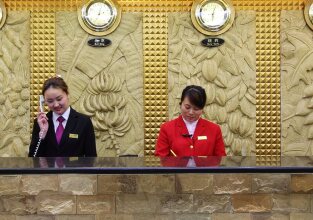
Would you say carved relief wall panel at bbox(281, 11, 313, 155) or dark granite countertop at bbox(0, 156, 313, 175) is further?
carved relief wall panel at bbox(281, 11, 313, 155)

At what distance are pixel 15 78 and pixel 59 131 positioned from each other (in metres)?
2.64

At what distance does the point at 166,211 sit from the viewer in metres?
2.23

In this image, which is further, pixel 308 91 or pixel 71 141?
pixel 308 91

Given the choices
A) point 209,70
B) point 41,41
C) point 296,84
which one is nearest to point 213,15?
point 209,70

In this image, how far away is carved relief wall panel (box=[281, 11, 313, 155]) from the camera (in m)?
5.89

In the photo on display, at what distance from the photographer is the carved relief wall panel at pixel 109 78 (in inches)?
230

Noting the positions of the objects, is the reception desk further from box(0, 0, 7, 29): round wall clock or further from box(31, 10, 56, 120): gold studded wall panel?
box(0, 0, 7, 29): round wall clock

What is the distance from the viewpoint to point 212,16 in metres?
5.86

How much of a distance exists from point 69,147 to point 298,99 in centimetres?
333

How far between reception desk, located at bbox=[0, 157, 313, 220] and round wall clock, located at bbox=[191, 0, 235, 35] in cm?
377

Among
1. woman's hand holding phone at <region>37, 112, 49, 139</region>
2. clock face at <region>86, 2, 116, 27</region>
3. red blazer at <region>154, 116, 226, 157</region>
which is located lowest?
red blazer at <region>154, 116, 226, 157</region>

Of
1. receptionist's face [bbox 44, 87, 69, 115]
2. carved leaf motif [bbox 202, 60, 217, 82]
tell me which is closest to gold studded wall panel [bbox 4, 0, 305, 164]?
carved leaf motif [bbox 202, 60, 217, 82]

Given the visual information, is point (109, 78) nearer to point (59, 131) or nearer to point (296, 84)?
point (296, 84)

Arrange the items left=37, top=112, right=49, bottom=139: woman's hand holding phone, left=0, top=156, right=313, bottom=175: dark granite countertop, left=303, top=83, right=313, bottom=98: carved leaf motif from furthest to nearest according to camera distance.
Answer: left=303, top=83, right=313, bottom=98: carved leaf motif < left=37, top=112, right=49, bottom=139: woman's hand holding phone < left=0, top=156, right=313, bottom=175: dark granite countertop
